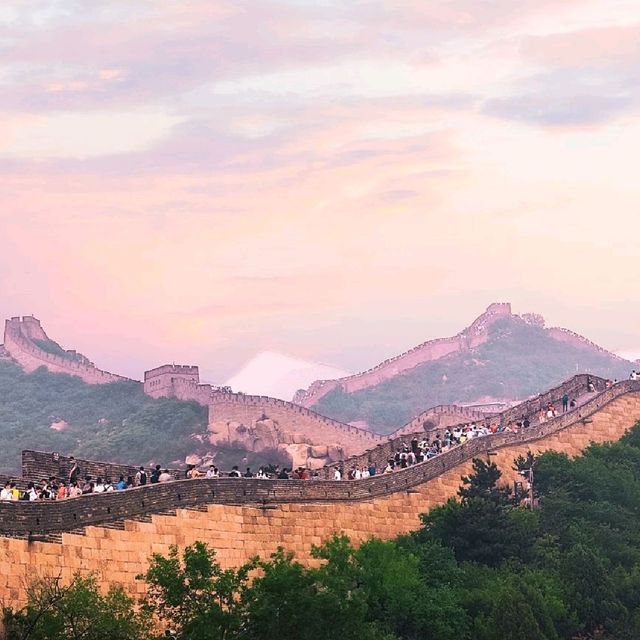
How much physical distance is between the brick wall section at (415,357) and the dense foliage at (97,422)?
62.9ft

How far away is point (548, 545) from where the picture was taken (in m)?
56.9

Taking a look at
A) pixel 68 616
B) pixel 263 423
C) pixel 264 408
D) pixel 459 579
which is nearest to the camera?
pixel 68 616

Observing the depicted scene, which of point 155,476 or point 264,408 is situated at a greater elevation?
point 264,408

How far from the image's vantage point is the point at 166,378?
118562mm

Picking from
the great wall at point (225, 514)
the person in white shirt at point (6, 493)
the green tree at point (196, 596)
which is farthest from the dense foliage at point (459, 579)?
the person in white shirt at point (6, 493)

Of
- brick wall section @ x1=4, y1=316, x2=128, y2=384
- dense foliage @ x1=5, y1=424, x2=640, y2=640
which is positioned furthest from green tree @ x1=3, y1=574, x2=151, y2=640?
brick wall section @ x1=4, y1=316, x2=128, y2=384

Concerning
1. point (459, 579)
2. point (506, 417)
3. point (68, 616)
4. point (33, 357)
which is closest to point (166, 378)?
point (33, 357)

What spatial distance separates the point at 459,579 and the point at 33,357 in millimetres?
79345

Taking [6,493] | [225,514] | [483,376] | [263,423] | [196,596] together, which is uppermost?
[483,376]

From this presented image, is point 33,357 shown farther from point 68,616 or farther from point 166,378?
point 68,616

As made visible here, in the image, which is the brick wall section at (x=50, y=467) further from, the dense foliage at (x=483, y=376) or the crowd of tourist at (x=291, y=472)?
the dense foliage at (x=483, y=376)

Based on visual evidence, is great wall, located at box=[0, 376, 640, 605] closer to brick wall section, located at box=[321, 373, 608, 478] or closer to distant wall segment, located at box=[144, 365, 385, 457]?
brick wall section, located at box=[321, 373, 608, 478]

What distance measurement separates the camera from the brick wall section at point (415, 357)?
466 feet

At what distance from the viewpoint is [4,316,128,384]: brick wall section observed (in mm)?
126425
